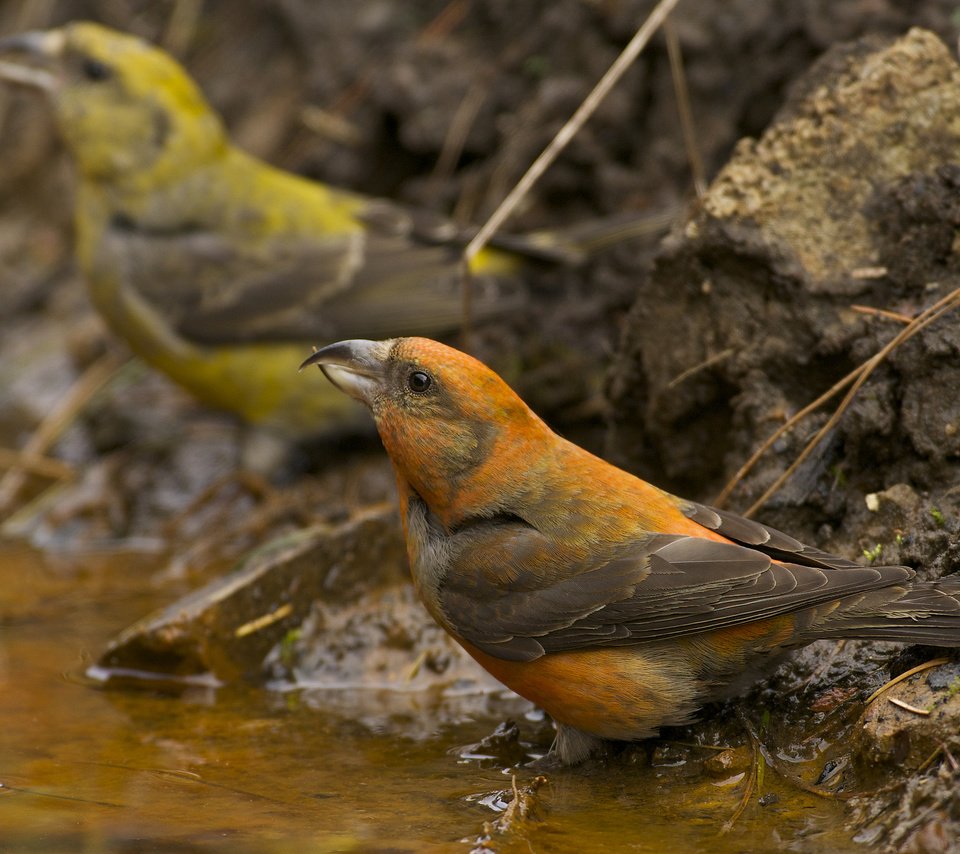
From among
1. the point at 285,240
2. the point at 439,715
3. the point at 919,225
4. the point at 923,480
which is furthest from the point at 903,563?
the point at 285,240

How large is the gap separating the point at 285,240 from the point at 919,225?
11.4 ft

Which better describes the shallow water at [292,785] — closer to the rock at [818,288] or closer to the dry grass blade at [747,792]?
the dry grass blade at [747,792]

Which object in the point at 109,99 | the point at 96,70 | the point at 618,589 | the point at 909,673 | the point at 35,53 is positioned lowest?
the point at 909,673

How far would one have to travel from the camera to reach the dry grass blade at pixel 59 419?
6930 millimetres

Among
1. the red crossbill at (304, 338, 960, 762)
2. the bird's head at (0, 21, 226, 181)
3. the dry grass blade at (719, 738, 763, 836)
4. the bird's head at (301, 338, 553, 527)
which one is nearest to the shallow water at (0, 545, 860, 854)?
the dry grass blade at (719, 738, 763, 836)

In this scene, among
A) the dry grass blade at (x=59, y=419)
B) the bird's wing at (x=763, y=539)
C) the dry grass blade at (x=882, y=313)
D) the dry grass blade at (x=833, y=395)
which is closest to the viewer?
the bird's wing at (x=763, y=539)

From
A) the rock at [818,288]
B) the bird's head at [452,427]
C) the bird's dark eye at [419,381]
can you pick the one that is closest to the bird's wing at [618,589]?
the bird's head at [452,427]

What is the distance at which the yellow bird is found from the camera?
21.1 feet

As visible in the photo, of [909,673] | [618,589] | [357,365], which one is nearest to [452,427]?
[357,365]

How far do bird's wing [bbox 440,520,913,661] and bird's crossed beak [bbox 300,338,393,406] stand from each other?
56 cm

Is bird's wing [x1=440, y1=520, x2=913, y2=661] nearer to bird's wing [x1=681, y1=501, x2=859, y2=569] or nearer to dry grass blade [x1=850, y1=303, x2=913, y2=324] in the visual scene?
bird's wing [x1=681, y1=501, x2=859, y2=569]

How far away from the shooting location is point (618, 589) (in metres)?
3.60

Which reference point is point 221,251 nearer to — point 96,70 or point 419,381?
point 96,70

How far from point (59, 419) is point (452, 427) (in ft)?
13.4
